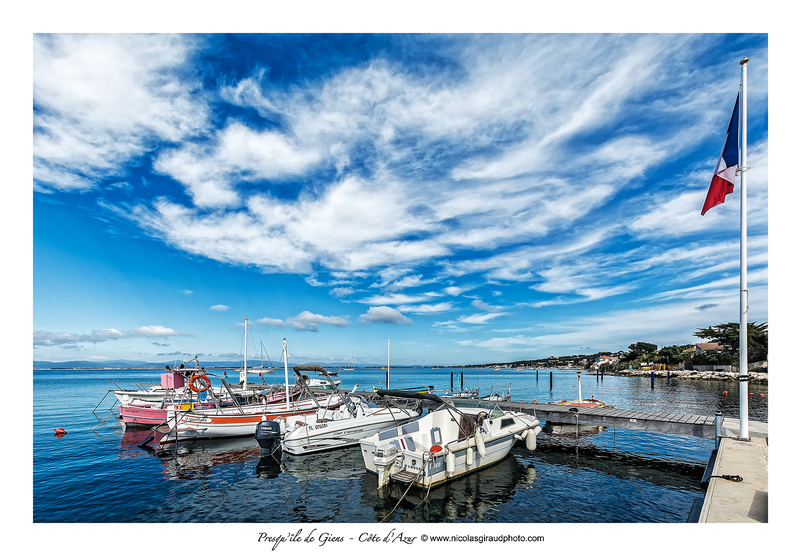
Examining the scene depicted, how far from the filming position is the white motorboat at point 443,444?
12.2 meters

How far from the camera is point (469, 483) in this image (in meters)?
13.4

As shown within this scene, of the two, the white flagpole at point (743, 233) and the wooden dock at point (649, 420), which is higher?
the white flagpole at point (743, 233)

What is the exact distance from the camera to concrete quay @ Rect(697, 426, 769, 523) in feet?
21.4

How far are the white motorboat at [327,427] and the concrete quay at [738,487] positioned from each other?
13.0 m

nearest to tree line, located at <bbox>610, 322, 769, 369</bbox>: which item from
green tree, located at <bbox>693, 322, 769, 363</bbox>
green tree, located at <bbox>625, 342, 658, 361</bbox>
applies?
green tree, located at <bbox>693, 322, 769, 363</bbox>

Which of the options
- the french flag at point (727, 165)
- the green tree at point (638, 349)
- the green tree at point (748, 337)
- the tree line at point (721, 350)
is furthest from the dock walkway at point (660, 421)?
the green tree at point (638, 349)

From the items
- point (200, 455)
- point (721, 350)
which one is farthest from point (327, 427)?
point (721, 350)

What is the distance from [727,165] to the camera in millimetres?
10508

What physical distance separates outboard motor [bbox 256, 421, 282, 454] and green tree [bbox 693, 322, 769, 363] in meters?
64.3

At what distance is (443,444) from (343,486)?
13.2 feet

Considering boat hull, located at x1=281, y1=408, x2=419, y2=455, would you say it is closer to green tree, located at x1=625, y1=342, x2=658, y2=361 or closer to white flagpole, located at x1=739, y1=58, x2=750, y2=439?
white flagpole, located at x1=739, y1=58, x2=750, y2=439

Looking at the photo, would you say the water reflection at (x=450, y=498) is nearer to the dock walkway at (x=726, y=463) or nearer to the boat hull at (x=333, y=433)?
the boat hull at (x=333, y=433)

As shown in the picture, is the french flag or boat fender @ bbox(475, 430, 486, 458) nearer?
the french flag
